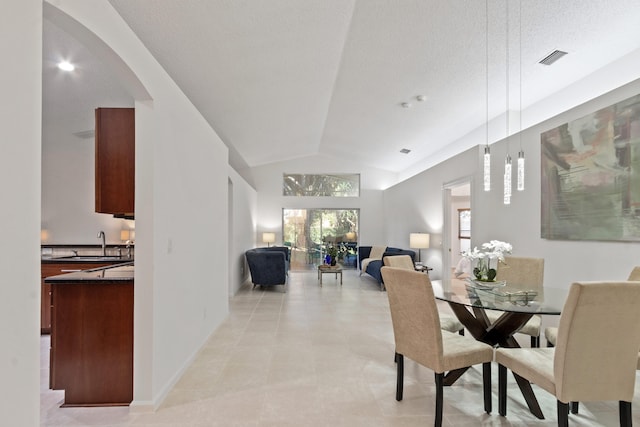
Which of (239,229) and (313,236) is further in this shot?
(313,236)

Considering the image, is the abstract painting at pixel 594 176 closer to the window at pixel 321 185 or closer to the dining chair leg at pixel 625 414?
the dining chair leg at pixel 625 414

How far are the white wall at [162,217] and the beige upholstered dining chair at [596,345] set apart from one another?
2387 millimetres

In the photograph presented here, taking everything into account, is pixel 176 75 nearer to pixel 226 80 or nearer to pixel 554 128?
pixel 226 80

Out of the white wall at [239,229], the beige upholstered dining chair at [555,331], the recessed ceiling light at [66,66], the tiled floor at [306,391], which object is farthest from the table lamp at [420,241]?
the recessed ceiling light at [66,66]

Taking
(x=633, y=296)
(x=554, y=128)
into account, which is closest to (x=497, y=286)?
(x=633, y=296)

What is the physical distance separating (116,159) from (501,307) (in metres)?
2.82

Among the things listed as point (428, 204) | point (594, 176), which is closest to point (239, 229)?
point (428, 204)

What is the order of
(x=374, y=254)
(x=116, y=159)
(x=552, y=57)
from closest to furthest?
(x=116, y=159) < (x=552, y=57) < (x=374, y=254)

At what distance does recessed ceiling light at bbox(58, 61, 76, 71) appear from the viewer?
275 cm

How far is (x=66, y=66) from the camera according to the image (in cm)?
280

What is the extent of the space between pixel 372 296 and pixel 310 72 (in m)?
3.90

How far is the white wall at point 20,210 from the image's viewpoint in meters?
1.14

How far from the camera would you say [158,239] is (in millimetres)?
2307

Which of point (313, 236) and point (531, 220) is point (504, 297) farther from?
point (313, 236)
